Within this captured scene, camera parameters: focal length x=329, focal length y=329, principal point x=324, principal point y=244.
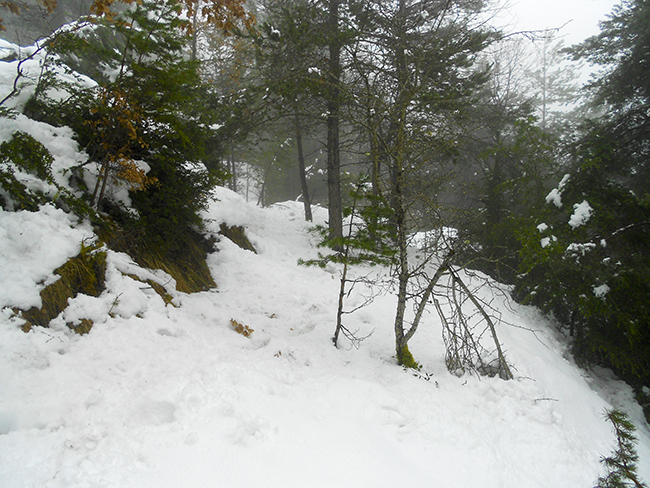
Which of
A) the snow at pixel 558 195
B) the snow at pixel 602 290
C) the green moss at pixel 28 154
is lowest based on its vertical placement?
the snow at pixel 602 290

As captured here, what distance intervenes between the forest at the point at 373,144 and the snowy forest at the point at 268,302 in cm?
6

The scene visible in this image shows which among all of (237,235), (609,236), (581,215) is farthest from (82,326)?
(581,215)

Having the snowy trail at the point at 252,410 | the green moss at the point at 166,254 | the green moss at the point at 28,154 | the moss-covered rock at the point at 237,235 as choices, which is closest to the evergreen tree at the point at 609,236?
the snowy trail at the point at 252,410

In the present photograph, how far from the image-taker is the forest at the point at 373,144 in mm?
4867

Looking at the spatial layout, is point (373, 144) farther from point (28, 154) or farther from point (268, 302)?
point (28, 154)

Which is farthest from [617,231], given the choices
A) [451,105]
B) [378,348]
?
[378,348]

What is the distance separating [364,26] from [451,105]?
130 inches

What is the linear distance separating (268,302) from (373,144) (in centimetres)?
383

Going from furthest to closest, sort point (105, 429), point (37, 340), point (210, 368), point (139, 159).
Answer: point (139, 159) < point (210, 368) < point (37, 340) < point (105, 429)

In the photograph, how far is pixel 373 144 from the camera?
5930 millimetres

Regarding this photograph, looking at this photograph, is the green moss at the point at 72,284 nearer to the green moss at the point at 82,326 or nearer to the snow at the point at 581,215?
the green moss at the point at 82,326

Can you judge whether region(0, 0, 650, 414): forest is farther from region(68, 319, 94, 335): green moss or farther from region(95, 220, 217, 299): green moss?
region(68, 319, 94, 335): green moss

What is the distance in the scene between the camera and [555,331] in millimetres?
9805

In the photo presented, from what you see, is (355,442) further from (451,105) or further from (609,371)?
(609,371)
